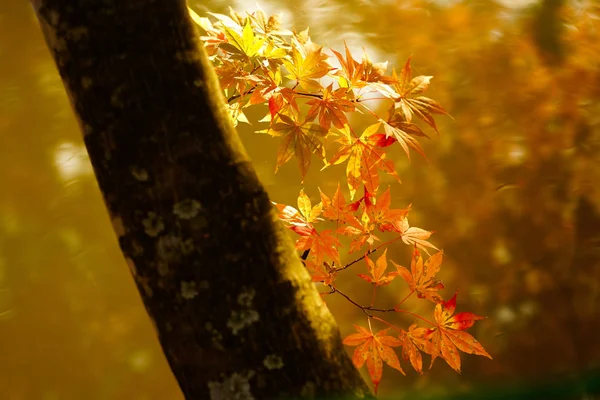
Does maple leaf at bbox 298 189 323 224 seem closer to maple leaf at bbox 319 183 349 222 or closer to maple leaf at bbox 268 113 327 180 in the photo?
maple leaf at bbox 319 183 349 222

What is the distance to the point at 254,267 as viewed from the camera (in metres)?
0.45

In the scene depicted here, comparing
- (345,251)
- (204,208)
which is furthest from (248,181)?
(345,251)

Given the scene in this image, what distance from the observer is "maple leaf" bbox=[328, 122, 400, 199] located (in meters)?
0.99

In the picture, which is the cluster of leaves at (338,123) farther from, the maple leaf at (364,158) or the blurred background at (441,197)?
the blurred background at (441,197)

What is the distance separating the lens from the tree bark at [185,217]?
1.43 ft

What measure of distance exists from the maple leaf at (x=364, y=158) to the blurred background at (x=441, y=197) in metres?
0.44

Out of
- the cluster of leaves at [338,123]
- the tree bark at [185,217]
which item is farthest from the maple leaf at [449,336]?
the tree bark at [185,217]

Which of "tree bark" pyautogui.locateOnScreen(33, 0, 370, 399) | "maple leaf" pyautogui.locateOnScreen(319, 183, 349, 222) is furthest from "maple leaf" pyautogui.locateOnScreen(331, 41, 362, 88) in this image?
"tree bark" pyautogui.locateOnScreen(33, 0, 370, 399)

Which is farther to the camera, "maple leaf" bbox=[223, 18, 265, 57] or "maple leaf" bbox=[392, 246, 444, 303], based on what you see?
"maple leaf" bbox=[392, 246, 444, 303]

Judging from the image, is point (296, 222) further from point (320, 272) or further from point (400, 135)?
point (400, 135)

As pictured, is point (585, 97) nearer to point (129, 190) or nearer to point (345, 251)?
point (345, 251)

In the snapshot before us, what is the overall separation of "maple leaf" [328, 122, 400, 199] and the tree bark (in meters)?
0.55

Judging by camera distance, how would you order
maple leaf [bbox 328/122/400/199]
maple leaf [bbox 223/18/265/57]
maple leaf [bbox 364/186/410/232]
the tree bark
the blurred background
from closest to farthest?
1. the tree bark
2. maple leaf [bbox 223/18/265/57]
3. maple leaf [bbox 328/122/400/199]
4. maple leaf [bbox 364/186/410/232]
5. the blurred background

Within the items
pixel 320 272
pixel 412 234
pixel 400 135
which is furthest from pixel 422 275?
pixel 400 135
